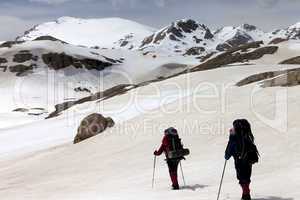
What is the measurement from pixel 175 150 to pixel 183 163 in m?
7.09

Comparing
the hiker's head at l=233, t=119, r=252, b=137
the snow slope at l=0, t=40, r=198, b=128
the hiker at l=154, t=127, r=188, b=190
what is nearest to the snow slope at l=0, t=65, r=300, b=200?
the hiker at l=154, t=127, r=188, b=190

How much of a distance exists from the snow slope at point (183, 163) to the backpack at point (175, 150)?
3.80 feet

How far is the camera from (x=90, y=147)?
105ft

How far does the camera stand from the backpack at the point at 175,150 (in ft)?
52.0

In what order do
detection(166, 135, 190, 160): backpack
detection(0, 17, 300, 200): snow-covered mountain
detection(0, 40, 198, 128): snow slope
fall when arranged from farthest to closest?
1. detection(0, 40, 198, 128): snow slope
2. detection(0, 17, 300, 200): snow-covered mountain
3. detection(166, 135, 190, 160): backpack

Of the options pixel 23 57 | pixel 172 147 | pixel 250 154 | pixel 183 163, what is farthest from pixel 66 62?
pixel 250 154

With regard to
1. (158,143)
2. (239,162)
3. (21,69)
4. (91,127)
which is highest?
(21,69)

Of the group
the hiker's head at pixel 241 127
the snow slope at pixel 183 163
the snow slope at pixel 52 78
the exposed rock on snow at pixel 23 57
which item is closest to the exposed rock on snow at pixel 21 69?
the snow slope at pixel 52 78

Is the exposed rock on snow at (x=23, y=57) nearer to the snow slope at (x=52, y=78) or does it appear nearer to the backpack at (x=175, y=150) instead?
the snow slope at (x=52, y=78)

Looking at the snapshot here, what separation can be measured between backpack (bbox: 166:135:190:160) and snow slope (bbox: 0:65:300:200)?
1159 mm

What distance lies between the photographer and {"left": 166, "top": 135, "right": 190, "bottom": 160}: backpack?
52.0 ft

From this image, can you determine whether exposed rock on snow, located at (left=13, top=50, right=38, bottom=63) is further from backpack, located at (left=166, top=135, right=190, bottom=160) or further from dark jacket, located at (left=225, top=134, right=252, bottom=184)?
dark jacket, located at (left=225, top=134, right=252, bottom=184)

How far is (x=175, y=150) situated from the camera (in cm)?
1591

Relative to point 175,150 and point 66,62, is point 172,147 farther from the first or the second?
point 66,62
